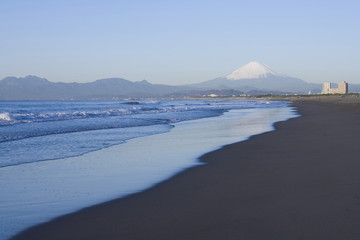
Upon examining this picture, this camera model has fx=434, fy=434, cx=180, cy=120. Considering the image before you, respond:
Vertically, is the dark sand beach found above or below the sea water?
above

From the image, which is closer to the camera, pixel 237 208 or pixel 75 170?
pixel 237 208

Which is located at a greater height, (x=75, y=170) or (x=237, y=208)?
(x=237, y=208)

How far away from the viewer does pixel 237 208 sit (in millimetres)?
5363

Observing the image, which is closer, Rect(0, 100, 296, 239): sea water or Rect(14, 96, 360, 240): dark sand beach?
Rect(14, 96, 360, 240): dark sand beach

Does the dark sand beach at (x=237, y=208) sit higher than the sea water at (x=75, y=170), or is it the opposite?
the dark sand beach at (x=237, y=208)

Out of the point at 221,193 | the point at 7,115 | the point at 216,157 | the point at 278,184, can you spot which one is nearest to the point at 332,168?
the point at 278,184

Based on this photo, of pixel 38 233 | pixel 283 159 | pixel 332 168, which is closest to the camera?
pixel 38 233

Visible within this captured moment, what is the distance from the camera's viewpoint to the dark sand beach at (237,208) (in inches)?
175

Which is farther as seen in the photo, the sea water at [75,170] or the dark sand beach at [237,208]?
the sea water at [75,170]

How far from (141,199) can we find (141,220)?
1.12 meters

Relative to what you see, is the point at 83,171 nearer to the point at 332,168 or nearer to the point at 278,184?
the point at 278,184

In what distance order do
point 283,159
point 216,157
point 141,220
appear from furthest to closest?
point 216,157 < point 283,159 < point 141,220

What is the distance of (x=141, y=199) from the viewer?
6.13m

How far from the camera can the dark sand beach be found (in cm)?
445
